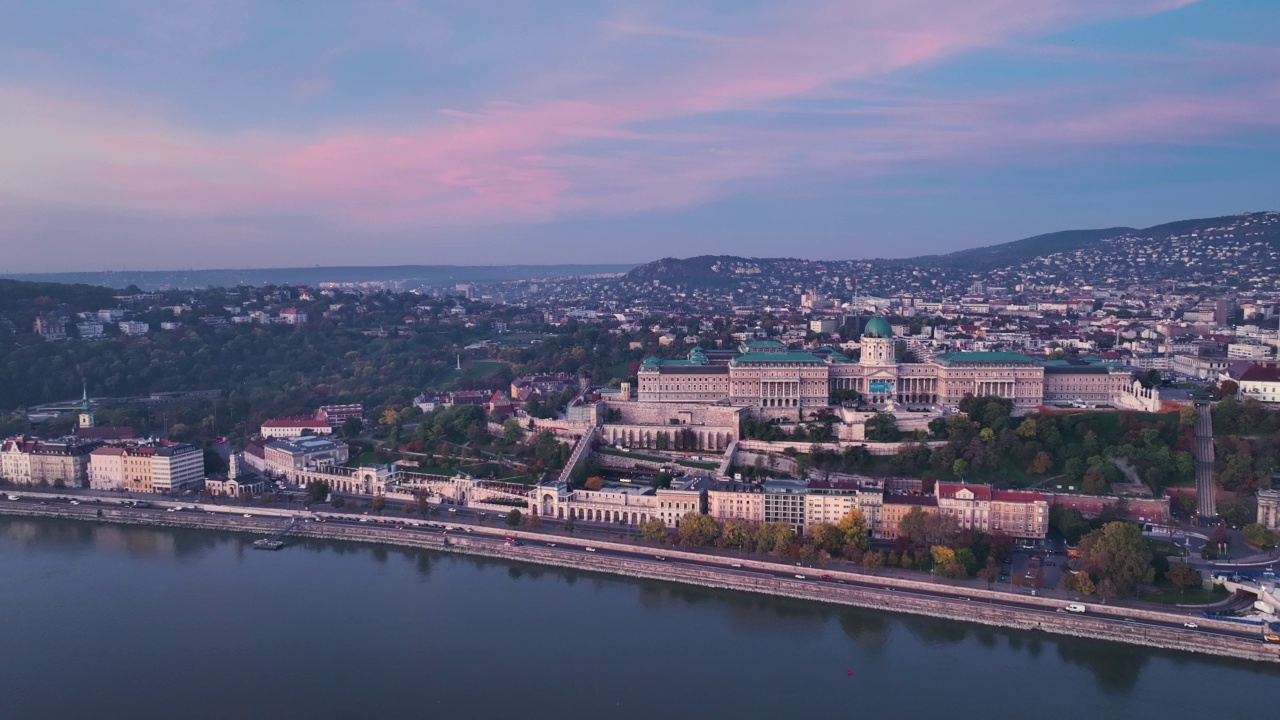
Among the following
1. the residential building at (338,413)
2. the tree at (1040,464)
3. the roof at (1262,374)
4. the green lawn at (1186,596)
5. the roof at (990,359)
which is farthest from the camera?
the residential building at (338,413)

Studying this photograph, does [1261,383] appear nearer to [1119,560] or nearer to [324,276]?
[1119,560]

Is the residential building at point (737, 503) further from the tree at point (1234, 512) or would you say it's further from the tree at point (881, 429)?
the tree at point (1234, 512)

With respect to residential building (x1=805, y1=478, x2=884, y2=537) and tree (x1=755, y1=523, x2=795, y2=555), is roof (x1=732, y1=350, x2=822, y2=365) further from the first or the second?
tree (x1=755, y1=523, x2=795, y2=555)

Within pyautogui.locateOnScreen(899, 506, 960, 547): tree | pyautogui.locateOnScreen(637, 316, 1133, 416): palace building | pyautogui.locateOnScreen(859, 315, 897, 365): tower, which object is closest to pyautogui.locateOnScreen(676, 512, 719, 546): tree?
pyautogui.locateOnScreen(899, 506, 960, 547): tree

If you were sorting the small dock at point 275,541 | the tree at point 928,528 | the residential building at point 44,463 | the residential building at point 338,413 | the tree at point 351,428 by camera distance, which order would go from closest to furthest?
the tree at point 928,528 < the small dock at point 275,541 < the residential building at point 44,463 < the tree at point 351,428 < the residential building at point 338,413

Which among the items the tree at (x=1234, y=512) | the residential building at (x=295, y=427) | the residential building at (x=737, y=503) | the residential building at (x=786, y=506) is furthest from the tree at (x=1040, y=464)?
the residential building at (x=295, y=427)

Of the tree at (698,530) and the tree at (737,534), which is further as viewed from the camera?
the tree at (698,530)
